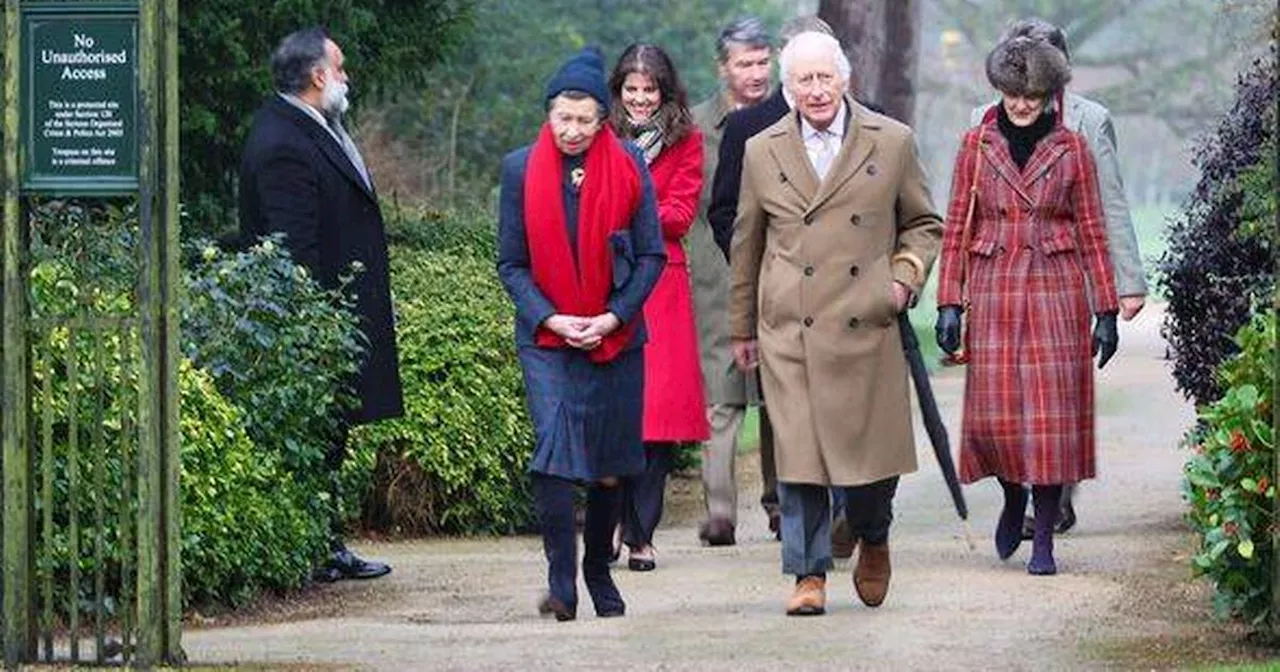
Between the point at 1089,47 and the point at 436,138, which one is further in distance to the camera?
the point at 1089,47

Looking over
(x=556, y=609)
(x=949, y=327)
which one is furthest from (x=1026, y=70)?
(x=556, y=609)

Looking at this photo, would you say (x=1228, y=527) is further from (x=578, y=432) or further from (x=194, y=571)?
(x=194, y=571)

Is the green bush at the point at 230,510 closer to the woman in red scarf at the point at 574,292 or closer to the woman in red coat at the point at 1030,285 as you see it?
the woman in red scarf at the point at 574,292

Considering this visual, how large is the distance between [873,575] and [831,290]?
0.94 meters

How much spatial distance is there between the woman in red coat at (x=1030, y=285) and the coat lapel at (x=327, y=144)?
2171 mm

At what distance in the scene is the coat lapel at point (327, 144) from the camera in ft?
44.4

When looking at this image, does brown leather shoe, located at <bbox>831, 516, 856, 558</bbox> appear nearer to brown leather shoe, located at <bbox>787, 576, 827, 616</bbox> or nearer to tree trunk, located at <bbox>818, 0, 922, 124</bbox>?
brown leather shoe, located at <bbox>787, 576, 827, 616</bbox>

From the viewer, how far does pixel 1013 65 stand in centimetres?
1355

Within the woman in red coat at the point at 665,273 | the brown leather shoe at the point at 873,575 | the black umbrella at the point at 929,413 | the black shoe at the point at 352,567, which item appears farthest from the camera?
the woman in red coat at the point at 665,273

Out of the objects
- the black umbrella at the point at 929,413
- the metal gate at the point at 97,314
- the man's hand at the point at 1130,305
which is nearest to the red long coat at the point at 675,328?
the black umbrella at the point at 929,413

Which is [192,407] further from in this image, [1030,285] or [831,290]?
[1030,285]

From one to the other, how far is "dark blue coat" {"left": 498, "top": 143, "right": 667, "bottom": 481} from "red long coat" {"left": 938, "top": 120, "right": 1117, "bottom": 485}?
1.99 m

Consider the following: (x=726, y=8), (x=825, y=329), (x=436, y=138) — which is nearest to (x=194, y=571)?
(x=825, y=329)

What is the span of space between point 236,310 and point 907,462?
238 cm
